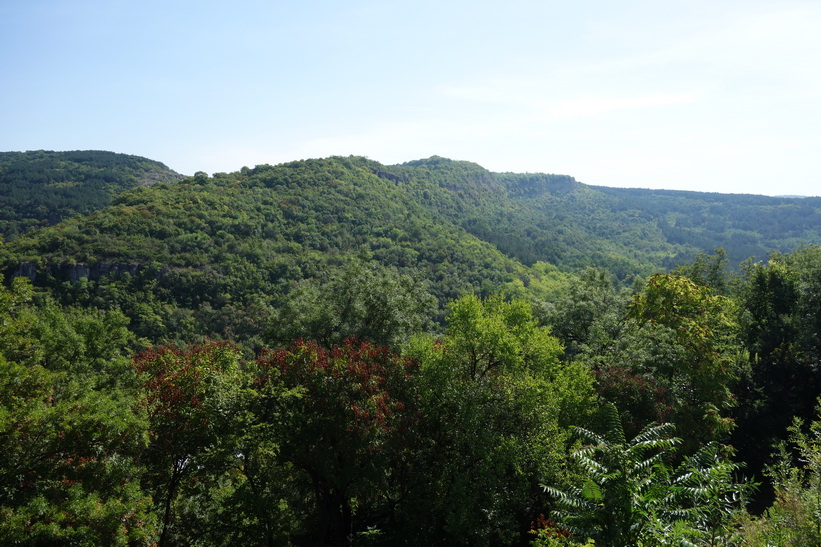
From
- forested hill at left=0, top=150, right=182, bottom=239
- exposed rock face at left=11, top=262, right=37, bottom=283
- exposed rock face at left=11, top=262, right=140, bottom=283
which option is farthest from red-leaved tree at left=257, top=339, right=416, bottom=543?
forested hill at left=0, top=150, right=182, bottom=239

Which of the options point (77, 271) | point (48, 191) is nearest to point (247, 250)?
point (77, 271)

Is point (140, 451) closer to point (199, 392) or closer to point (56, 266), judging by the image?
point (199, 392)

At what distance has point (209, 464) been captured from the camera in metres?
15.1

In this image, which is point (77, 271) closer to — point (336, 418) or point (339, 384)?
point (339, 384)

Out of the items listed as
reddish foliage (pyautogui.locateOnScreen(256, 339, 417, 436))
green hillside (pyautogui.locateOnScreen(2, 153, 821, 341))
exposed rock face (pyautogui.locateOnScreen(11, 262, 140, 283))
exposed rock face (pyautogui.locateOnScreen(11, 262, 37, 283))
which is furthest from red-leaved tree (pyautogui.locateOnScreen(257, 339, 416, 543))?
exposed rock face (pyautogui.locateOnScreen(11, 262, 37, 283))

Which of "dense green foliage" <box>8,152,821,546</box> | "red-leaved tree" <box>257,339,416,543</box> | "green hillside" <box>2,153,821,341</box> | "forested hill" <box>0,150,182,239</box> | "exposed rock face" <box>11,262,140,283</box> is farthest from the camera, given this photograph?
"forested hill" <box>0,150,182,239</box>

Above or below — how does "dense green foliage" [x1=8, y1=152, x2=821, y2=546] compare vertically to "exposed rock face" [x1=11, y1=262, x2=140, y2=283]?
above

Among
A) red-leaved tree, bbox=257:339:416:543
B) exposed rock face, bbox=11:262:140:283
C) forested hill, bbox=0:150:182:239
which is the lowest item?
exposed rock face, bbox=11:262:140:283

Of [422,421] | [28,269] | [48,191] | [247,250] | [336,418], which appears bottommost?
[28,269]

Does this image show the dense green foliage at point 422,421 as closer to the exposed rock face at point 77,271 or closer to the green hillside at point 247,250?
the green hillside at point 247,250

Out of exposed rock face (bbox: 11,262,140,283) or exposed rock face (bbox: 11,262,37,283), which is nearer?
exposed rock face (bbox: 11,262,37,283)

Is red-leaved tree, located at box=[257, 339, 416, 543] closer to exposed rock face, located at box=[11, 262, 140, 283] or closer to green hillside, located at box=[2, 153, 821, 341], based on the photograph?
green hillside, located at box=[2, 153, 821, 341]

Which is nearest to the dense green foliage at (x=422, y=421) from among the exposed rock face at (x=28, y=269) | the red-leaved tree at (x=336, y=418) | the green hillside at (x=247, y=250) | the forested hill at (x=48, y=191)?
the red-leaved tree at (x=336, y=418)

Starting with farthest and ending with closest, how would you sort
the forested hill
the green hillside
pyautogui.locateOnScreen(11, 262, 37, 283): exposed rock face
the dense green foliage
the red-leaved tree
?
1. the forested hill
2. the green hillside
3. pyautogui.locateOnScreen(11, 262, 37, 283): exposed rock face
4. the red-leaved tree
5. the dense green foliage
